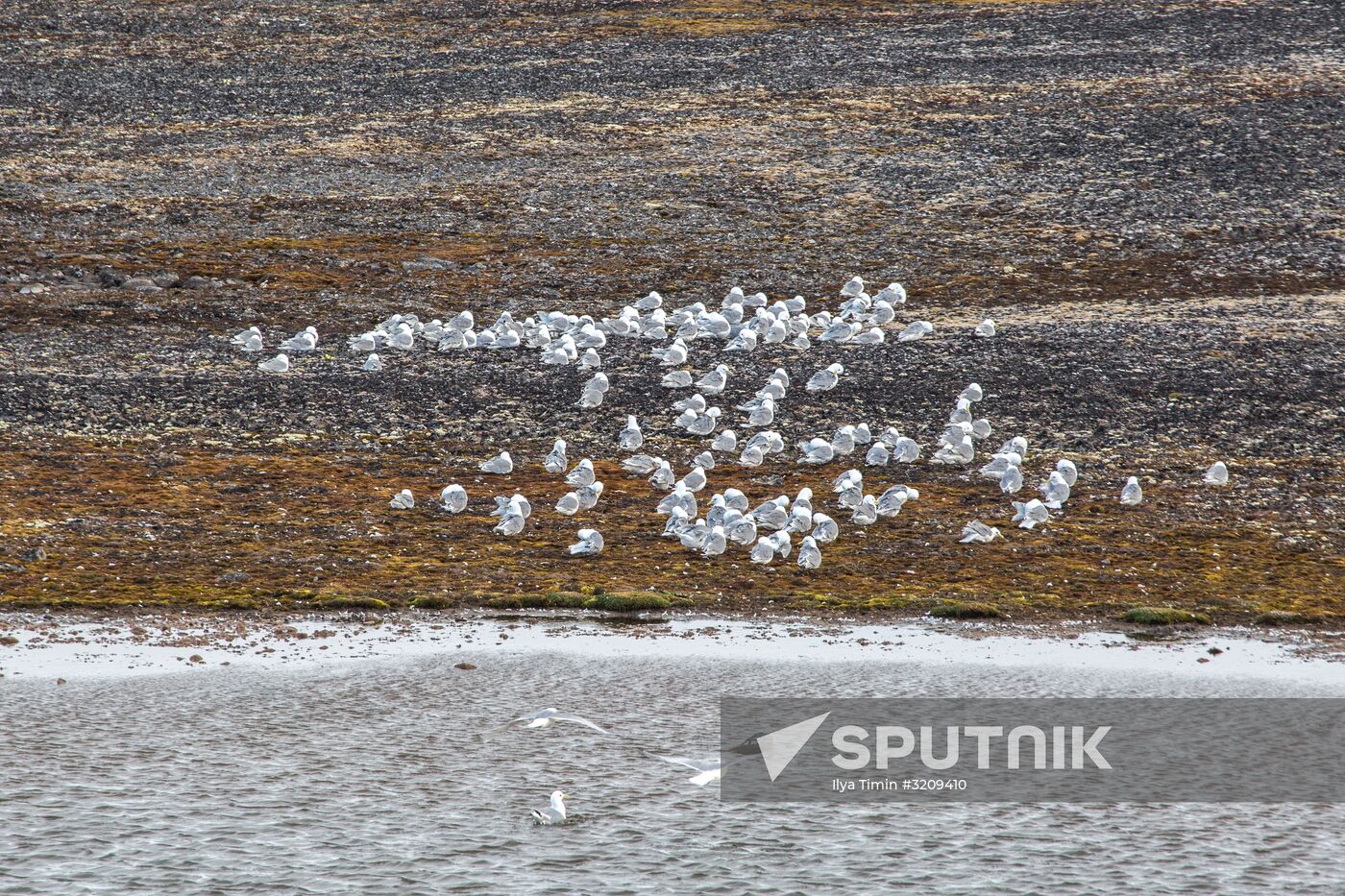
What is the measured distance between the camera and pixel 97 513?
18.4 meters

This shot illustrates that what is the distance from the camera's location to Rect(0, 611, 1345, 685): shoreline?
14.0 m

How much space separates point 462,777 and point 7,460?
40.6 feet

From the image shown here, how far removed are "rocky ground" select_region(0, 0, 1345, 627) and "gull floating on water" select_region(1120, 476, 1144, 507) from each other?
25 cm

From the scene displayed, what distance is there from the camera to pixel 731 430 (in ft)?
71.0

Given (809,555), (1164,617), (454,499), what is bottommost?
(1164,617)

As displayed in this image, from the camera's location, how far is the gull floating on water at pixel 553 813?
980 cm

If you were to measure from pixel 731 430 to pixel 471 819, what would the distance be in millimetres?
12262

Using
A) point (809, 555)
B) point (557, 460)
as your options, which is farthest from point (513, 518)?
point (809, 555)

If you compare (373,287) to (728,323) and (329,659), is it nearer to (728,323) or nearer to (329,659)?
(728,323)

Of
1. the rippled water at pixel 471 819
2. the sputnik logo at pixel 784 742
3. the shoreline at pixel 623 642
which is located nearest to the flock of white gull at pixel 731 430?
the shoreline at pixel 623 642

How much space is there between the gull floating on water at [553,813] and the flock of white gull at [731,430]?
7792 mm

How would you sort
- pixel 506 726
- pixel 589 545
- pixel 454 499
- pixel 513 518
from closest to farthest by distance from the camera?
pixel 506 726, pixel 589 545, pixel 513 518, pixel 454 499

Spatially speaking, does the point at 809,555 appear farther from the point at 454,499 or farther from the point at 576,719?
the point at 576,719

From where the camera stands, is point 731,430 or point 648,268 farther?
point 648,268
